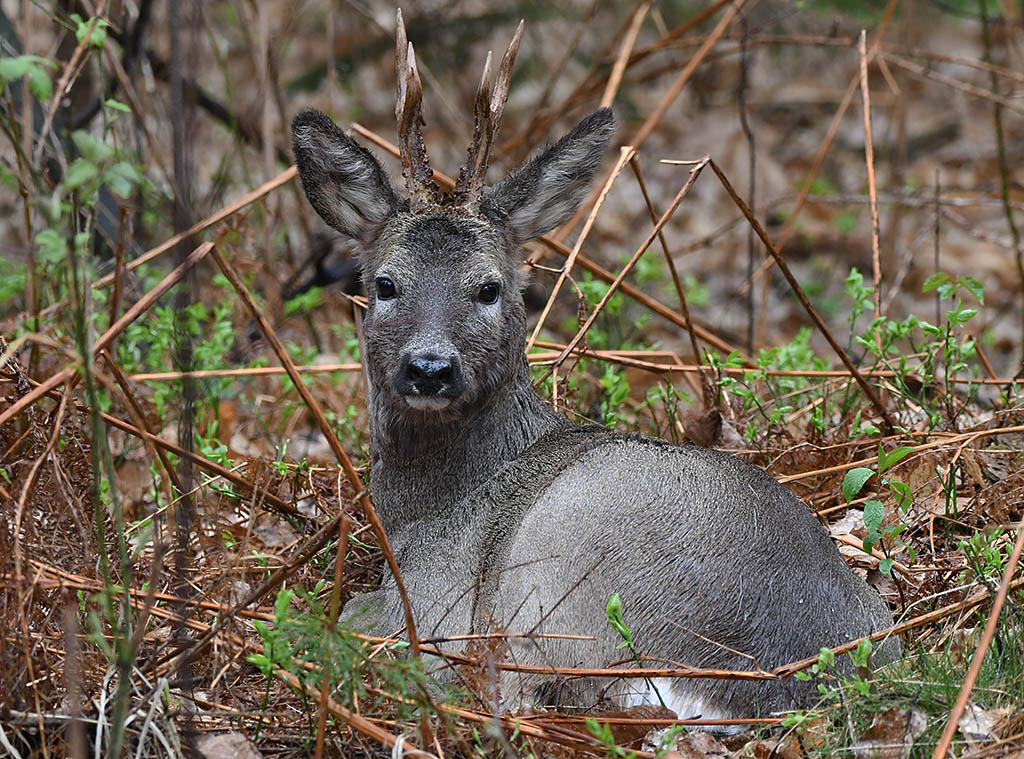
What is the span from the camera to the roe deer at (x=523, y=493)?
4012 mm

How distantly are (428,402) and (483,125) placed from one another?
1057mm

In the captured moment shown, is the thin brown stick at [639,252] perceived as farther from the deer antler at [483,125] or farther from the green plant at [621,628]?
the green plant at [621,628]

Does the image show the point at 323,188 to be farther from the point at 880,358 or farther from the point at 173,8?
the point at 880,358

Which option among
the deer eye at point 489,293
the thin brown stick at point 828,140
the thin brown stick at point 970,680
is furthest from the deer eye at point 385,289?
the thin brown stick at point 828,140

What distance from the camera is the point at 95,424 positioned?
3.07m

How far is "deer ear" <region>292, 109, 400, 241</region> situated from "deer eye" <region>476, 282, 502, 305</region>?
20.9 inches

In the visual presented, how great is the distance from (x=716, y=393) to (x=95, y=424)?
3244mm

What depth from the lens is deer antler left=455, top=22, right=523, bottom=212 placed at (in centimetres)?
448

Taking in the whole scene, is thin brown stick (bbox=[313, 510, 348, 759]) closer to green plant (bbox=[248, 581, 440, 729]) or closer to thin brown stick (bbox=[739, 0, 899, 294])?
green plant (bbox=[248, 581, 440, 729])

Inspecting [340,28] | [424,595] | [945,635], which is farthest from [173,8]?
[340,28]

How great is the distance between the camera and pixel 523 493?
15.1 ft

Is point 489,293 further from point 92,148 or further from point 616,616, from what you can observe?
point 92,148

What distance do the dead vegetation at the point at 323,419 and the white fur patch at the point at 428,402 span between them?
547mm

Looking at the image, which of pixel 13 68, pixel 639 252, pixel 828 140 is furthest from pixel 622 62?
pixel 13 68
